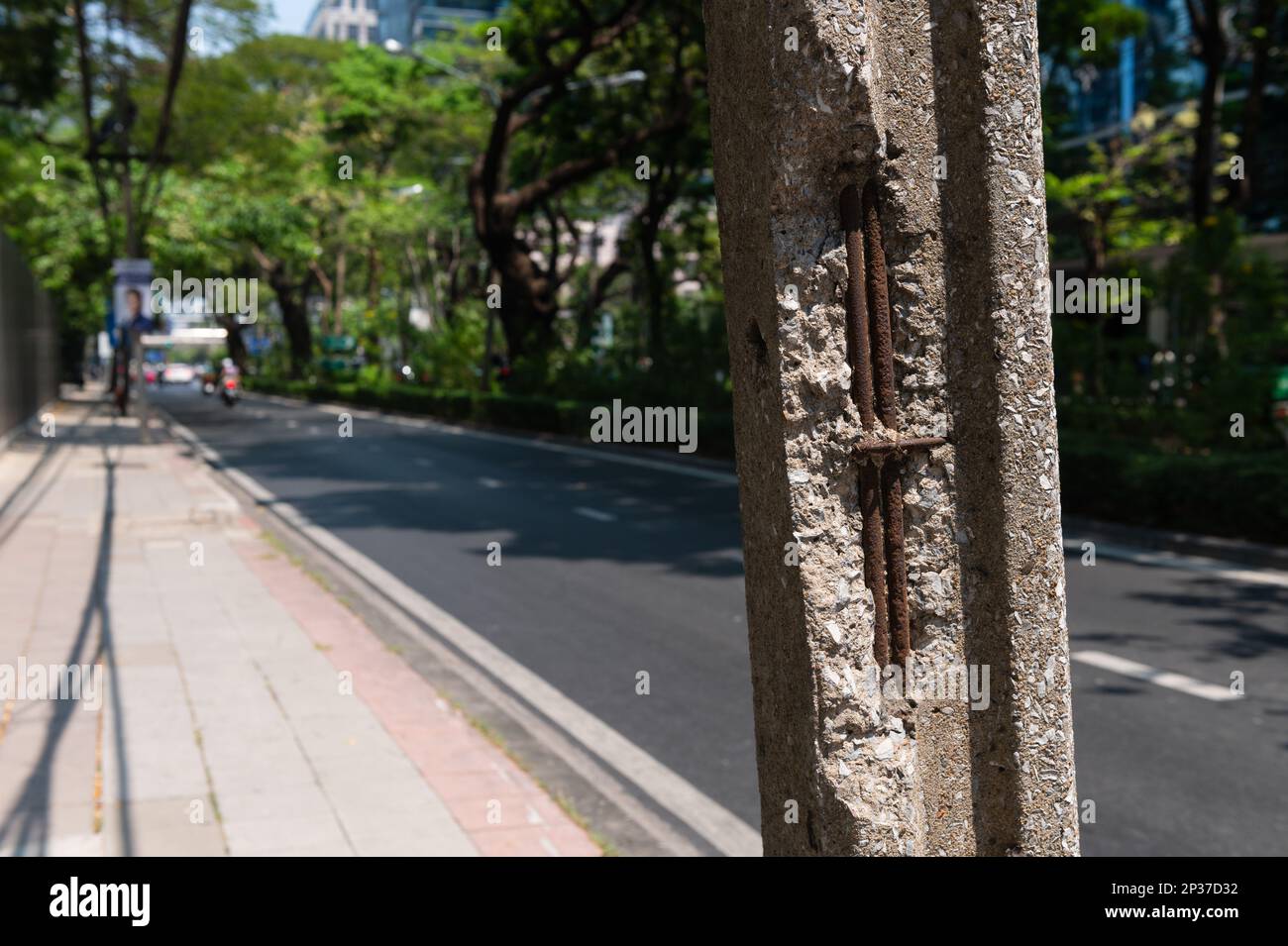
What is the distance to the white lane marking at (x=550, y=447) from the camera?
68.6 ft

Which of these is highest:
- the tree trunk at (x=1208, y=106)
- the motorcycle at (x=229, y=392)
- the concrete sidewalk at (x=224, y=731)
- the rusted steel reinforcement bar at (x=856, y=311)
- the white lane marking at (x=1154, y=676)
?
the tree trunk at (x=1208, y=106)

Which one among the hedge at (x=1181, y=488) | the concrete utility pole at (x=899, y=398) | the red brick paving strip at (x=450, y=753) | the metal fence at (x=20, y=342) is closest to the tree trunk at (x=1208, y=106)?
the hedge at (x=1181, y=488)

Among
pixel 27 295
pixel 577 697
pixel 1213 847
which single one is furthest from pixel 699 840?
pixel 27 295

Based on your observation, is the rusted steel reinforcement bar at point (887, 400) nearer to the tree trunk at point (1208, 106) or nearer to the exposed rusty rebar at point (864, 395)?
the exposed rusty rebar at point (864, 395)

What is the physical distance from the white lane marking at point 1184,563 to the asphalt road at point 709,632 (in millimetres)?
96

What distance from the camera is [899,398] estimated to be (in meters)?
1.92

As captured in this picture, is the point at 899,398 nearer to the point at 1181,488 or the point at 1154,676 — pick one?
the point at 1154,676

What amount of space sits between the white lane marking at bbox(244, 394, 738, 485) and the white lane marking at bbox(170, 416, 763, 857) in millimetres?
2053

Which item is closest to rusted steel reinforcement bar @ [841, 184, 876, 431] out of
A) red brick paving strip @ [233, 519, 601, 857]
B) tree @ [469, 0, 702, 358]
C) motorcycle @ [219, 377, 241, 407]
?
red brick paving strip @ [233, 519, 601, 857]

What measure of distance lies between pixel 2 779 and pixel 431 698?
7.57ft

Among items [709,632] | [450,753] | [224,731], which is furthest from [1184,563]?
[224,731]

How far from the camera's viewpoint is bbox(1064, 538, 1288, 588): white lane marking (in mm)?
11164

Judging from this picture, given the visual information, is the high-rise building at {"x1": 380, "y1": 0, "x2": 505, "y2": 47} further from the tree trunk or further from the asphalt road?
the asphalt road

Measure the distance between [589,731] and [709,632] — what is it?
8.24 ft
